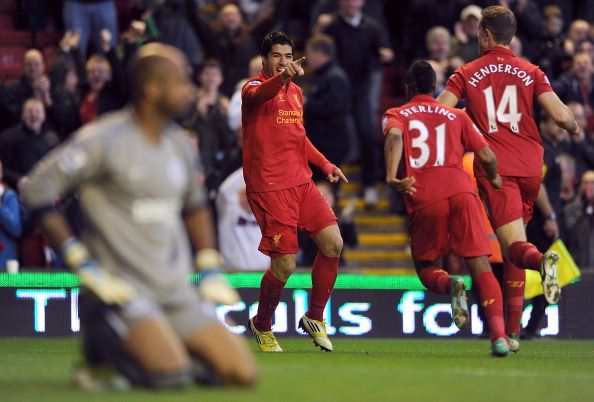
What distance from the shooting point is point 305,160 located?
462 inches

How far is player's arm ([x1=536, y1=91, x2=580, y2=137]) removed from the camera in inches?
440

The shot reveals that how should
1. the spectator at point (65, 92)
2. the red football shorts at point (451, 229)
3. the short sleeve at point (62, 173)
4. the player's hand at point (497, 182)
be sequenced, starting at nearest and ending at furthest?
the short sleeve at point (62, 173) < the player's hand at point (497, 182) < the red football shorts at point (451, 229) < the spectator at point (65, 92)

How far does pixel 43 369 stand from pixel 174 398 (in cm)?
244

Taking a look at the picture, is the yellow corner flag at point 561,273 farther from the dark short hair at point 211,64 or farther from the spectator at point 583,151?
the dark short hair at point 211,64

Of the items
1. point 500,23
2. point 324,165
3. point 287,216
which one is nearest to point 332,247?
point 287,216

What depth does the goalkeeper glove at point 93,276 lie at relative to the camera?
7.18m

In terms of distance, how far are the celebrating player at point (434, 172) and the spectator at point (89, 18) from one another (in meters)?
7.82

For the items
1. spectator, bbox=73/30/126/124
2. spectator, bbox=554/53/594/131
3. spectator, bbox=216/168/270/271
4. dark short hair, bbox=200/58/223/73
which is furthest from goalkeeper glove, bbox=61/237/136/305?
spectator, bbox=554/53/594/131

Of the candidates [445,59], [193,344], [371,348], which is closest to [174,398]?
[193,344]

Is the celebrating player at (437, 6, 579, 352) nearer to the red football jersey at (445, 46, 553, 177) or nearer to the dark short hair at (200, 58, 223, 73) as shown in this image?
the red football jersey at (445, 46, 553, 177)

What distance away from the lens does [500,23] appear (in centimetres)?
1150

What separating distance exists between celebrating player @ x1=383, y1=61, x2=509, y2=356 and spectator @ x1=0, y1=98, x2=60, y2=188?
19.8ft

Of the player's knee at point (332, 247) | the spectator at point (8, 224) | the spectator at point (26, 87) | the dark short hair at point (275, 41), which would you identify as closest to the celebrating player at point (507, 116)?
the player's knee at point (332, 247)

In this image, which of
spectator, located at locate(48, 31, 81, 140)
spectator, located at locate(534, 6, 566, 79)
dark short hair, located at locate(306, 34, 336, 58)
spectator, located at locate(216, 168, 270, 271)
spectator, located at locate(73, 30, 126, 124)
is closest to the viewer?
spectator, located at locate(216, 168, 270, 271)
